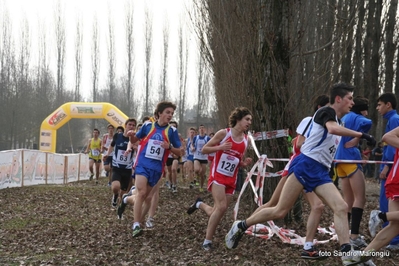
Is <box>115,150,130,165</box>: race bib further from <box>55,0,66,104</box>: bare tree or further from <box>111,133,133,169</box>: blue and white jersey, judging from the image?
<box>55,0,66,104</box>: bare tree

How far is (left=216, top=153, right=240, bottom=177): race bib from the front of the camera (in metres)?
8.72

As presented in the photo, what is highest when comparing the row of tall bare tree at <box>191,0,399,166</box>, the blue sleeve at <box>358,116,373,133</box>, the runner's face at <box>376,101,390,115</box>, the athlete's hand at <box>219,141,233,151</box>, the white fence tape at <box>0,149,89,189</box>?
the row of tall bare tree at <box>191,0,399,166</box>

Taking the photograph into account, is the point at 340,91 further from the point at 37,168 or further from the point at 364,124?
the point at 37,168

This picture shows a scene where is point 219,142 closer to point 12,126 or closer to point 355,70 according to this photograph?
point 355,70

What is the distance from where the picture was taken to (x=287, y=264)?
752cm

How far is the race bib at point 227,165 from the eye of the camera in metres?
8.72

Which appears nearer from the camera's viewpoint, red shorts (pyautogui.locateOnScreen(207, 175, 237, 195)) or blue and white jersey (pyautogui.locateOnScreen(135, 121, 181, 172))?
red shorts (pyautogui.locateOnScreen(207, 175, 237, 195))

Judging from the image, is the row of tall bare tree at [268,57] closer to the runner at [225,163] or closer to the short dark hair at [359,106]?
the short dark hair at [359,106]

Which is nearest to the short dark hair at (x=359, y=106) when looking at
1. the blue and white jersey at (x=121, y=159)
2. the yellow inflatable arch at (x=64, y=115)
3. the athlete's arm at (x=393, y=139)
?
the athlete's arm at (x=393, y=139)

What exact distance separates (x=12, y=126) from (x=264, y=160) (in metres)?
53.9

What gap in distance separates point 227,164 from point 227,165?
0.02 m

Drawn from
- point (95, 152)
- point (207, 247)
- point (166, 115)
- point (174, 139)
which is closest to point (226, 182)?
point (207, 247)

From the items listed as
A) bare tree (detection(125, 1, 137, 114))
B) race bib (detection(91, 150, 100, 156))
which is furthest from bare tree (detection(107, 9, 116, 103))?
race bib (detection(91, 150, 100, 156))

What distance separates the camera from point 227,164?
8.77m
